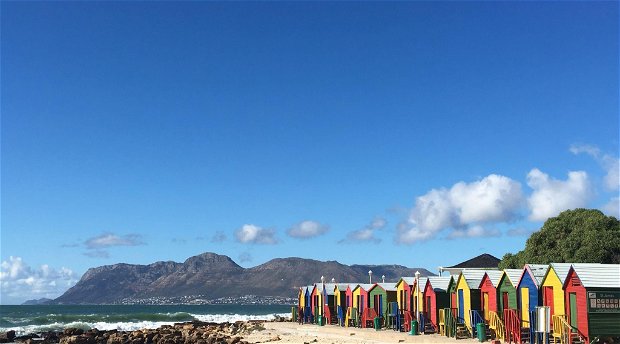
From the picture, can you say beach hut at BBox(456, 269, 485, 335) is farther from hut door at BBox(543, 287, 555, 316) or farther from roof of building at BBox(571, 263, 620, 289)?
roof of building at BBox(571, 263, 620, 289)

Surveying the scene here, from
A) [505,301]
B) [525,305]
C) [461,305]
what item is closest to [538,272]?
[525,305]

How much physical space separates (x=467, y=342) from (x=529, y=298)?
11.8ft

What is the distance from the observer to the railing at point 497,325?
3281cm

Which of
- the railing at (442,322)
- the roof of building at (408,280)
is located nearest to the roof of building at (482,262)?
the roof of building at (408,280)

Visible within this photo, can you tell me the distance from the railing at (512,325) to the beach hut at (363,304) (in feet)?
51.8

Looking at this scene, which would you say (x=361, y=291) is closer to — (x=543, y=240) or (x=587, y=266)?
(x=543, y=240)

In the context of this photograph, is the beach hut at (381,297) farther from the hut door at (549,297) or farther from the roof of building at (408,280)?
the hut door at (549,297)

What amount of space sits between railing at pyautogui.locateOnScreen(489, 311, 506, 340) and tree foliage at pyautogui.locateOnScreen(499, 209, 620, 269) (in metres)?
16.4

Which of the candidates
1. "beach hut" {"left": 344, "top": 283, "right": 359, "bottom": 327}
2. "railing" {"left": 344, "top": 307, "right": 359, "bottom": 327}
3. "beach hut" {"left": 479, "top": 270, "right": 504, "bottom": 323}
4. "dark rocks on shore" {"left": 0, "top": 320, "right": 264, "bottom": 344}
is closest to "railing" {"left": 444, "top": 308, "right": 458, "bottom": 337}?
"beach hut" {"left": 479, "top": 270, "right": 504, "bottom": 323}

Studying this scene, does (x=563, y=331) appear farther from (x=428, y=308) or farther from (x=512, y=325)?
(x=428, y=308)

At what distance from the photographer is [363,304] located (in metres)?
49.3

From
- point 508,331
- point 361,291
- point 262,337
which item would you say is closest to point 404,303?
point 361,291

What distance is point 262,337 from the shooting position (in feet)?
146

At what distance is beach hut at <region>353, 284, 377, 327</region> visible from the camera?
155 ft
